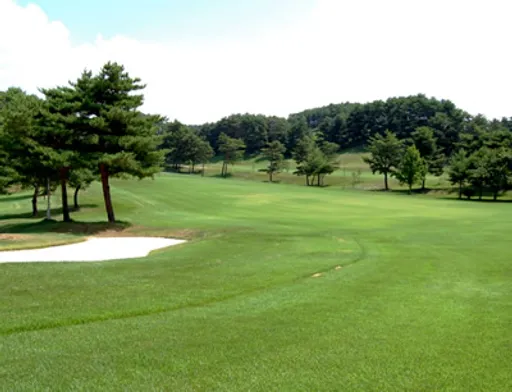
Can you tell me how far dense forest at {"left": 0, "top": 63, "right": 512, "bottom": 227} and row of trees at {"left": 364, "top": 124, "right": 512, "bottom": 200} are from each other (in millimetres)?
171

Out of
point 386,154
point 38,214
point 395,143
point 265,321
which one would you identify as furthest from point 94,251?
point 395,143

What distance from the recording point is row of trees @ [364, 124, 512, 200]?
237 feet

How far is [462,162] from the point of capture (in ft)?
250

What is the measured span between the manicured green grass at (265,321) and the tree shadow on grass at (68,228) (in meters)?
14.8

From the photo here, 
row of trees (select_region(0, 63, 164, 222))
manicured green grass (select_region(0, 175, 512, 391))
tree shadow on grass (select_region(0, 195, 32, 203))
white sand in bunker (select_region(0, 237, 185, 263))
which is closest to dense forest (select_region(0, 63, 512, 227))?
row of trees (select_region(0, 63, 164, 222))

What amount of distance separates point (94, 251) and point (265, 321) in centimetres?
1709

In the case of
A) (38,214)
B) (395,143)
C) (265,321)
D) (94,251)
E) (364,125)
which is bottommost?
(38,214)

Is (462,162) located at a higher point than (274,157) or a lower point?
lower

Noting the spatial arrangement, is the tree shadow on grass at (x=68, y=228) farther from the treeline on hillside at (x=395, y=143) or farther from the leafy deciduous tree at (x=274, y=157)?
the leafy deciduous tree at (x=274, y=157)

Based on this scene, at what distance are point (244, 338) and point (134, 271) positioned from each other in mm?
7319

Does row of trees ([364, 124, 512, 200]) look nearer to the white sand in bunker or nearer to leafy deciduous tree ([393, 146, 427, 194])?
leafy deciduous tree ([393, 146, 427, 194])

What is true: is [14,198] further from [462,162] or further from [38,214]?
[462,162]

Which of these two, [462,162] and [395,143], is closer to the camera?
[462,162]

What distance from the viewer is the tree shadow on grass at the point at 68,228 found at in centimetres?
3116
